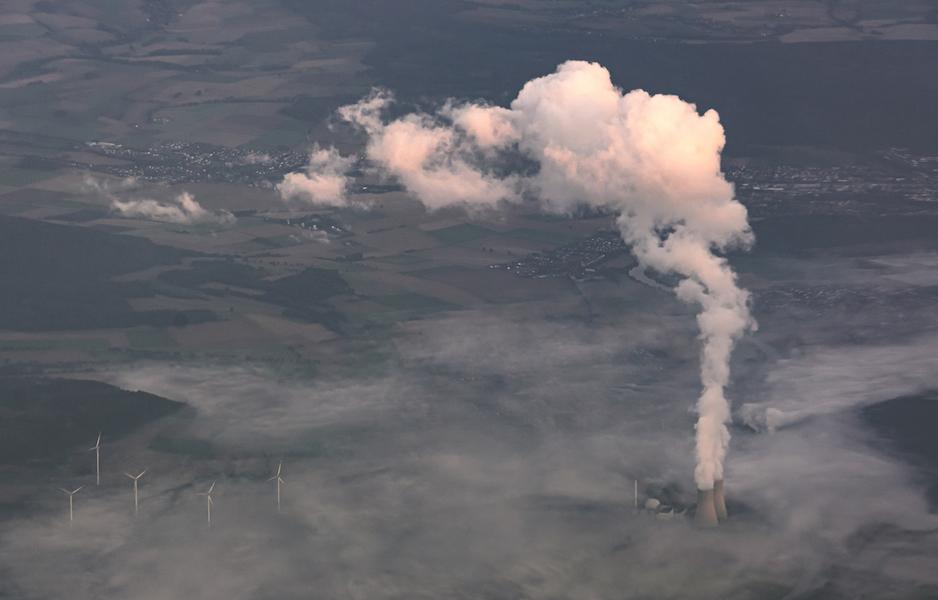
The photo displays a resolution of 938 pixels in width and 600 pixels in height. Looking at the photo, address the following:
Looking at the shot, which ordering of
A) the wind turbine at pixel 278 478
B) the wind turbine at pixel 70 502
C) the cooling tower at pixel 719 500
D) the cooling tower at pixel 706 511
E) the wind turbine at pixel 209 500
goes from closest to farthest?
the cooling tower at pixel 706 511, the cooling tower at pixel 719 500, the wind turbine at pixel 70 502, the wind turbine at pixel 209 500, the wind turbine at pixel 278 478

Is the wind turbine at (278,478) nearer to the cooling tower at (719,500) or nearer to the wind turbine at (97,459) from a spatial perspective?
the wind turbine at (97,459)

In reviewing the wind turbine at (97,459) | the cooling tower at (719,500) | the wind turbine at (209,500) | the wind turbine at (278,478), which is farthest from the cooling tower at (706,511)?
the wind turbine at (97,459)

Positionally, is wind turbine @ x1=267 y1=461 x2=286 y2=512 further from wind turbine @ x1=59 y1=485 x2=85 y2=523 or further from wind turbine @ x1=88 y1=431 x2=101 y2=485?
wind turbine @ x1=59 y1=485 x2=85 y2=523

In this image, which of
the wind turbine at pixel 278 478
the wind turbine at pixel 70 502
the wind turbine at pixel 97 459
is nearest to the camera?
the wind turbine at pixel 70 502

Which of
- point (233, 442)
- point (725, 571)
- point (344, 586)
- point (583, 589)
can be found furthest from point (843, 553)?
point (233, 442)

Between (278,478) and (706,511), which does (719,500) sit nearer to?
(706,511)

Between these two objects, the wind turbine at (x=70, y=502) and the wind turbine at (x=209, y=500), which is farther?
the wind turbine at (x=209, y=500)

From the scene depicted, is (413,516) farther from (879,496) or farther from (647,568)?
(879,496)

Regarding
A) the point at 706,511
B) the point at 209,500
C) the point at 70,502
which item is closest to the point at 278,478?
the point at 209,500
